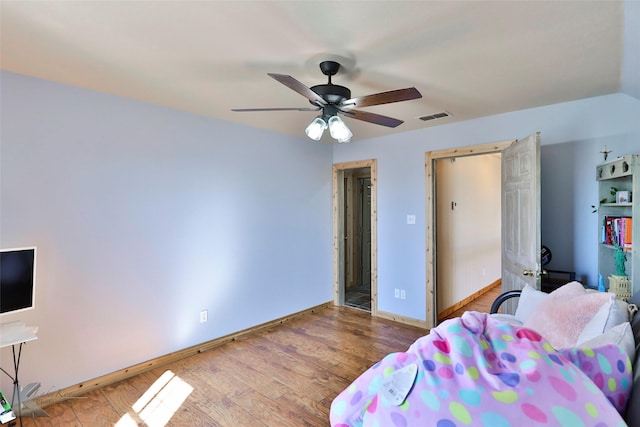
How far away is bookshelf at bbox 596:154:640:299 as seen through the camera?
212cm

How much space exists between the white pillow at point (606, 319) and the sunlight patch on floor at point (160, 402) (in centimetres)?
260

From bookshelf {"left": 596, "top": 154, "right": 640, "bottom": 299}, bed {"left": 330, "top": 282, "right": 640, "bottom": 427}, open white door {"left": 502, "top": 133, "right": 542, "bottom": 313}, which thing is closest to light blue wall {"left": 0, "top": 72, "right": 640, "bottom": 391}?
bookshelf {"left": 596, "top": 154, "right": 640, "bottom": 299}

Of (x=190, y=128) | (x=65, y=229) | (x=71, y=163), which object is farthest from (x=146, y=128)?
(x=65, y=229)

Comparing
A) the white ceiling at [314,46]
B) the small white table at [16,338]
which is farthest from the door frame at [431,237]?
the small white table at [16,338]

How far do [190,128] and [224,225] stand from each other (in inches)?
42.9

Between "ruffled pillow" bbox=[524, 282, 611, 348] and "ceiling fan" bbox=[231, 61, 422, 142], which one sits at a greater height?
"ceiling fan" bbox=[231, 61, 422, 142]

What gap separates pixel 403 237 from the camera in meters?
4.11

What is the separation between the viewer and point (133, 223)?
9.23 ft

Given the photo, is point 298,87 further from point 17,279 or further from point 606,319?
point 17,279

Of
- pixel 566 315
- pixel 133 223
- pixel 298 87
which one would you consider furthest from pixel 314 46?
pixel 133 223

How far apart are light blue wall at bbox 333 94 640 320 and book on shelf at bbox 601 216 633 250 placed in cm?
25

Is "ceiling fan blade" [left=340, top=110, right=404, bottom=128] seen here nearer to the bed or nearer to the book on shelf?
the bed

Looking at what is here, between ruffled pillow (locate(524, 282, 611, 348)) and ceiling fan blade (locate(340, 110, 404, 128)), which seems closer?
ruffled pillow (locate(524, 282, 611, 348))

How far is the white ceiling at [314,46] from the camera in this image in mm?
1559
